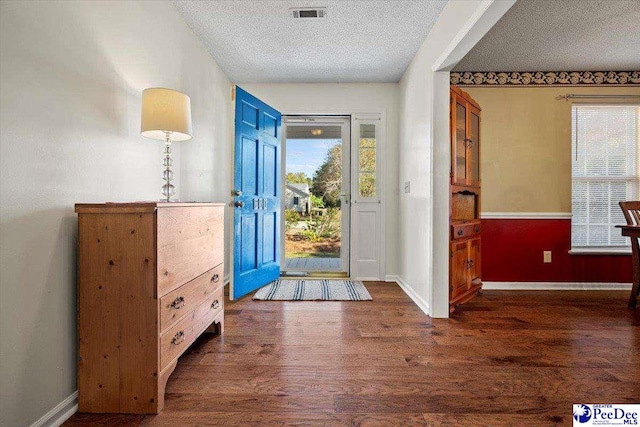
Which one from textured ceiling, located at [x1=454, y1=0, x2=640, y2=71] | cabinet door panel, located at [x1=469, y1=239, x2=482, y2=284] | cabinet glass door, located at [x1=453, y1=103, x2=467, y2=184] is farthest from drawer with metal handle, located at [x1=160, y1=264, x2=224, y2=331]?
textured ceiling, located at [x1=454, y1=0, x2=640, y2=71]

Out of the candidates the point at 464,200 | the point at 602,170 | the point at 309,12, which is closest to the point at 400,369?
the point at 464,200

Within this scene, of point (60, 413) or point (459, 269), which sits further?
point (459, 269)

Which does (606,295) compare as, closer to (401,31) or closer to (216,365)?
(401,31)

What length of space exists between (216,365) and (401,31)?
298 centimetres

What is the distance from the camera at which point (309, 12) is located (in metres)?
2.60

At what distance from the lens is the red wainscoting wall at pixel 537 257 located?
146 inches

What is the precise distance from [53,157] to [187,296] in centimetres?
87

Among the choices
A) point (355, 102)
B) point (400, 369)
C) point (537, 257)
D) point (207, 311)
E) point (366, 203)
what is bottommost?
point (400, 369)

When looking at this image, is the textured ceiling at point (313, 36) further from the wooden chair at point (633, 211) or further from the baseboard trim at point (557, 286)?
the baseboard trim at point (557, 286)

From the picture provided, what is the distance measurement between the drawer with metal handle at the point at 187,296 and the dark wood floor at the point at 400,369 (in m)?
0.36

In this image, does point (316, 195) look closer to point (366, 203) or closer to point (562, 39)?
point (366, 203)

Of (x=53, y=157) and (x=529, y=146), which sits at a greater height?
(x=529, y=146)

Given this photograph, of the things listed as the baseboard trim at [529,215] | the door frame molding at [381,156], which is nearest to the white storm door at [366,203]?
the door frame molding at [381,156]

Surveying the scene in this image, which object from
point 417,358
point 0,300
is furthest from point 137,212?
point 417,358
